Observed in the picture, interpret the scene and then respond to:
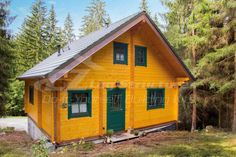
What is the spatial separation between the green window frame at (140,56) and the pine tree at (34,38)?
66.8 ft

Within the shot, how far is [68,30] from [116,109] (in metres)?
31.0

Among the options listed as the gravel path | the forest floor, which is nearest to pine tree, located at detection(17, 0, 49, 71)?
the gravel path

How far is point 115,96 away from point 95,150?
2646 mm

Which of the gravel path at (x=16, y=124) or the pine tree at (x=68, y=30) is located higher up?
the pine tree at (x=68, y=30)

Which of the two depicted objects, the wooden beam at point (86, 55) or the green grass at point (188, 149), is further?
the wooden beam at point (86, 55)

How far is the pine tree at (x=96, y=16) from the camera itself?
30.2 meters

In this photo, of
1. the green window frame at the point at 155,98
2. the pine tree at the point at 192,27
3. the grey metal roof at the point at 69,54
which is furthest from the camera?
the pine tree at the point at 192,27

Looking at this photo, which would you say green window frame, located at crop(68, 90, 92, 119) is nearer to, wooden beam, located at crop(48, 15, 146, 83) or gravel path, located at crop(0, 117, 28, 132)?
wooden beam, located at crop(48, 15, 146, 83)

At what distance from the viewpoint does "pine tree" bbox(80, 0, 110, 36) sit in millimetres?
30212

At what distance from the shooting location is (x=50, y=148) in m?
7.32

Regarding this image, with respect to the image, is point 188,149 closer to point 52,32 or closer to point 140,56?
point 140,56

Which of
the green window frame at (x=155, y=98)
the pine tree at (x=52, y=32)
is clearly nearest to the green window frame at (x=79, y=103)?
the green window frame at (x=155, y=98)

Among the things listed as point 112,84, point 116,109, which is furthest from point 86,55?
point 116,109

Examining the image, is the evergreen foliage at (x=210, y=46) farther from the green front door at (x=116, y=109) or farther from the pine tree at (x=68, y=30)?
the pine tree at (x=68, y=30)
